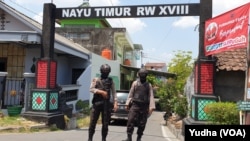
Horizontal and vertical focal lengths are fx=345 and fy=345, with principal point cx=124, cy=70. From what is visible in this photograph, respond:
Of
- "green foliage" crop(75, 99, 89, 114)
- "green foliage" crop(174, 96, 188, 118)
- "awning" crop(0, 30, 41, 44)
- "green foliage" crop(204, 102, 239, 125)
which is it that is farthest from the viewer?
"green foliage" crop(75, 99, 89, 114)

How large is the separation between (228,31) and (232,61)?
2225 millimetres

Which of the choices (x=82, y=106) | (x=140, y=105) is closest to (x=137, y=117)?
(x=140, y=105)

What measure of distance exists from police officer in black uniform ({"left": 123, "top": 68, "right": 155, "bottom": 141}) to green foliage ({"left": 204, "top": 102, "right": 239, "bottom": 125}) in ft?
5.87

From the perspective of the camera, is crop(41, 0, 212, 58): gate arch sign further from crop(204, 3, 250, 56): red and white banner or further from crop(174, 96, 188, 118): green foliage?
crop(174, 96, 188, 118): green foliage

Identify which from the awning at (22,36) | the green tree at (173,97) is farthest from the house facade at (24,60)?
the green tree at (173,97)

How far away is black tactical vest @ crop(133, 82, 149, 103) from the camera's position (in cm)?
777

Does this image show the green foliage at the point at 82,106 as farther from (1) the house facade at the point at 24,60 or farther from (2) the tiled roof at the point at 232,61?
(2) the tiled roof at the point at 232,61

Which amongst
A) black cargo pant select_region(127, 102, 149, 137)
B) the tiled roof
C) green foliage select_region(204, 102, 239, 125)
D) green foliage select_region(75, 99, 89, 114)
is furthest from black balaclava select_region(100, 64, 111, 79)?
green foliage select_region(75, 99, 89, 114)

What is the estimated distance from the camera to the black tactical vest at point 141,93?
7.77m

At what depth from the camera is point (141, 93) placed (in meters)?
7.79

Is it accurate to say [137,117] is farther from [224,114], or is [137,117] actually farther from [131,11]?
[131,11]

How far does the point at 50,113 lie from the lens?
11109 mm

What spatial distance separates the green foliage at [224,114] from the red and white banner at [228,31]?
147cm

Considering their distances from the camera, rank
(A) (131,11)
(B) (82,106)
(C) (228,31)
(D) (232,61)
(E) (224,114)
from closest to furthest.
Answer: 1. (E) (224,114)
2. (C) (228,31)
3. (D) (232,61)
4. (A) (131,11)
5. (B) (82,106)
